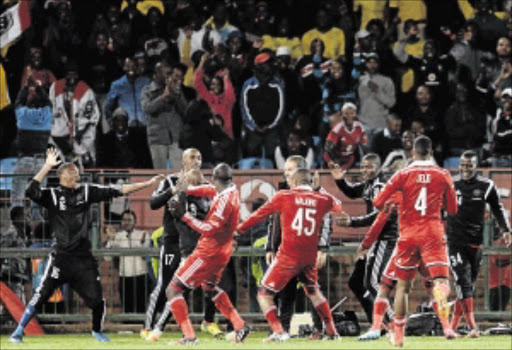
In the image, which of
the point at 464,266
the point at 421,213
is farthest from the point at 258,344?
the point at 464,266

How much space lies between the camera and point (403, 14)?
22.8 metres

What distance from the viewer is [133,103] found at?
21.5m

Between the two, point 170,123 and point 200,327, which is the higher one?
point 170,123

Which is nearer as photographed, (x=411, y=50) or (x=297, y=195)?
(x=297, y=195)

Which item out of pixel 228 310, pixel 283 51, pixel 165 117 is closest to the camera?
pixel 228 310

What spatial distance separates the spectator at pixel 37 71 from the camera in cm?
2188

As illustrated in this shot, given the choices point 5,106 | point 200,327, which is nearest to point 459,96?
point 200,327

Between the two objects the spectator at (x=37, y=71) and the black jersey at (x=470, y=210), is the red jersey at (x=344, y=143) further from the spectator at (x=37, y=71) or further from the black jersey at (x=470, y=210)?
the spectator at (x=37, y=71)

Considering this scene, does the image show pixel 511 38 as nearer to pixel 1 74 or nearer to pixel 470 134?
pixel 470 134

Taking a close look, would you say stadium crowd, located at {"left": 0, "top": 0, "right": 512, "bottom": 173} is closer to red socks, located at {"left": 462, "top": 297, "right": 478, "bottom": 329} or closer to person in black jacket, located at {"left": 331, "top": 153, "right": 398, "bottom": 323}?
person in black jacket, located at {"left": 331, "top": 153, "right": 398, "bottom": 323}

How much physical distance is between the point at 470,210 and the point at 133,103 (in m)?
6.78

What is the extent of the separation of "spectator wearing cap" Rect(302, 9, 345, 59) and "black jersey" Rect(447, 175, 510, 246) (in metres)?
5.62

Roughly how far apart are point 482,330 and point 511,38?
5.51 meters

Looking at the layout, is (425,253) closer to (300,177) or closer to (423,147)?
(423,147)
